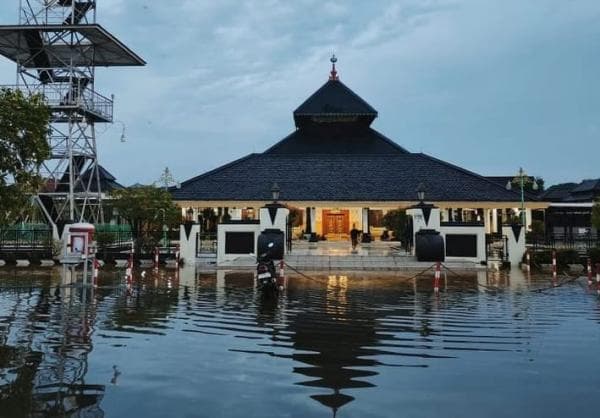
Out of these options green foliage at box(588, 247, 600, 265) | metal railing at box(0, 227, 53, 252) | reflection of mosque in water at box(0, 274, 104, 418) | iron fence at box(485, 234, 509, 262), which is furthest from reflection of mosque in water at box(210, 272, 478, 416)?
metal railing at box(0, 227, 53, 252)

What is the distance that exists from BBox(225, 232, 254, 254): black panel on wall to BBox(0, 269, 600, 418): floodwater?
10170 mm

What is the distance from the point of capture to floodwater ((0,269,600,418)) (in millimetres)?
5066

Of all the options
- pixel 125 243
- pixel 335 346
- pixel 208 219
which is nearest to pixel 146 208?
pixel 125 243

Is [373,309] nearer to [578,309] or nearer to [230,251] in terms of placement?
[578,309]

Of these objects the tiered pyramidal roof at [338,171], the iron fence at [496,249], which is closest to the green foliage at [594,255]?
the iron fence at [496,249]

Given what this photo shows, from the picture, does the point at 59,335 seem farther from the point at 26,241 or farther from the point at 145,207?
the point at 145,207

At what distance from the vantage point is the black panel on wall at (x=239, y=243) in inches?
915

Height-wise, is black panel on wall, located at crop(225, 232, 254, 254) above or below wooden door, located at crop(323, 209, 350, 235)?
below

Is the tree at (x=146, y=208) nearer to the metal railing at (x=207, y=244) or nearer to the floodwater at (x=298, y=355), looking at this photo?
the metal railing at (x=207, y=244)

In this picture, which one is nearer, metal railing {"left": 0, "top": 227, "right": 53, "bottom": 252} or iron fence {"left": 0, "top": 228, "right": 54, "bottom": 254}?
iron fence {"left": 0, "top": 228, "right": 54, "bottom": 254}

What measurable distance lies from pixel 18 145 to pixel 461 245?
728 inches

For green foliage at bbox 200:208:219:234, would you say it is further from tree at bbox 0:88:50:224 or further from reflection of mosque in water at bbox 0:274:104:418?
tree at bbox 0:88:50:224

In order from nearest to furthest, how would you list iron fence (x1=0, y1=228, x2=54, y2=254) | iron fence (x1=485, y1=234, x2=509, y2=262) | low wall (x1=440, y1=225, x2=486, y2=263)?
1. low wall (x1=440, y1=225, x2=486, y2=263)
2. iron fence (x1=485, y1=234, x2=509, y2=262)
3. iron fence (x1=0, y1=228, x2=54, y2=254)

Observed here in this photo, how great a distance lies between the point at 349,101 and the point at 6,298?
33642mm
